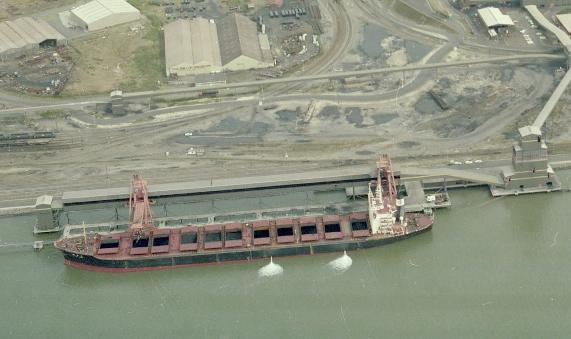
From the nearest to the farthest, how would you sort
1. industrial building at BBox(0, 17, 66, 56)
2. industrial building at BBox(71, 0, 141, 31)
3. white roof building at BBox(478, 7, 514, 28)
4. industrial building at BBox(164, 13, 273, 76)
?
1. industrial building at BBox(164, 13, 273, 76)
2. white roof building at BBox(478, 7, 514, 28)
3. industrial building at BBox(0, 17, 66, 56)
4. industrial building at BBox(71, 0, 141, 31)

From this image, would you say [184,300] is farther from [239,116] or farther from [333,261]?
[239,116]

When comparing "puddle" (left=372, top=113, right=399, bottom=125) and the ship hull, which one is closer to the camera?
the ship hull

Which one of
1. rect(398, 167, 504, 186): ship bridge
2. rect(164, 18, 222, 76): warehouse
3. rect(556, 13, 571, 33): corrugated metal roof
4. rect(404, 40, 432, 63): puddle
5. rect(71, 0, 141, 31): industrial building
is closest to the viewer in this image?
rect(398, 167, 504, 186): ship bridge

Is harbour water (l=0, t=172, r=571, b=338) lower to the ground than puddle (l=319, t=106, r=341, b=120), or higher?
lower

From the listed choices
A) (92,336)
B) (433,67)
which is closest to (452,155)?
(433,67)

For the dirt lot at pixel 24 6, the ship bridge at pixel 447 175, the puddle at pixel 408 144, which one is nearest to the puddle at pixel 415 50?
the puddle at pixel 408 144

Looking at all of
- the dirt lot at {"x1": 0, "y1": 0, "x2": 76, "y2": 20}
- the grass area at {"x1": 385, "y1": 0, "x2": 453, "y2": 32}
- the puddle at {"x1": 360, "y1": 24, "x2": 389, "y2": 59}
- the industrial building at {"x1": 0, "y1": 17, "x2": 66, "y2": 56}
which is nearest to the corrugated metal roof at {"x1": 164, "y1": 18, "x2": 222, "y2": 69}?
the industrial building at {"x1": 0, "y1": 17, "x2": 66, "y2": 56}

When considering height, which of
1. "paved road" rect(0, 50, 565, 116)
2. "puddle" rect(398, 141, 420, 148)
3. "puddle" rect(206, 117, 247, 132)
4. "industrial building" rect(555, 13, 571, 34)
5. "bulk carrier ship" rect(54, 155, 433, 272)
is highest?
"industrial building" rect(555, 13, 571, 34)

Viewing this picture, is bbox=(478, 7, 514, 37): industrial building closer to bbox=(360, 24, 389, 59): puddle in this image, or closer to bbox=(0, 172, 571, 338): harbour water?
bbox=(360, 24, 389, 59): puddle
